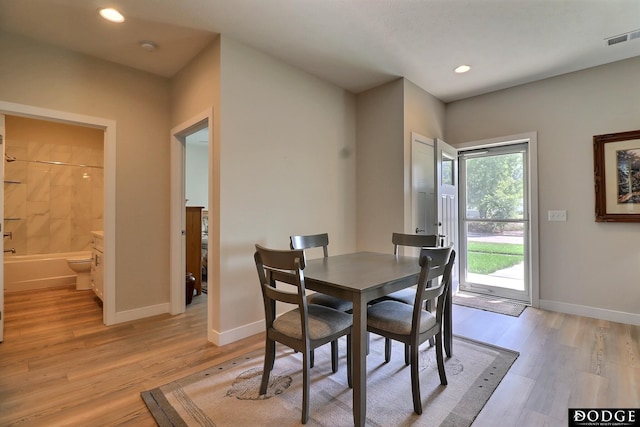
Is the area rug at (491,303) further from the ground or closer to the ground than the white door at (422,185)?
closer to the ground

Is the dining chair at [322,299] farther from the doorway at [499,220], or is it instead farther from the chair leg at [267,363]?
the doorway at [499,220]

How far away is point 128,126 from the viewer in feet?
10.2

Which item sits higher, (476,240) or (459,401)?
(476,240)

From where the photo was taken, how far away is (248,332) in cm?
269

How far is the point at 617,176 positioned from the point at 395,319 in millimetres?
3019

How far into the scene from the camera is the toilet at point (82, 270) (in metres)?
4.03

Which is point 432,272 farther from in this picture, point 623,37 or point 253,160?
point 623,37

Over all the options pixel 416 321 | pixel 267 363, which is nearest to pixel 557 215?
pixel 416 321

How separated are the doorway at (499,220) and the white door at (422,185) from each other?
2.30ft

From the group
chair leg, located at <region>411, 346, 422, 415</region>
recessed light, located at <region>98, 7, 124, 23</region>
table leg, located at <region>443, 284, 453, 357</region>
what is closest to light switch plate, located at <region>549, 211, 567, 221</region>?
→ table leg, located at <region>443, 284, 453, 357</region>

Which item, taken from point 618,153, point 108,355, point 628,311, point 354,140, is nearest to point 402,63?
point 354,140

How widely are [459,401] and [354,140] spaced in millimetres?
2945

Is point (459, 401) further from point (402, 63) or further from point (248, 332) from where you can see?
point (402, 63)

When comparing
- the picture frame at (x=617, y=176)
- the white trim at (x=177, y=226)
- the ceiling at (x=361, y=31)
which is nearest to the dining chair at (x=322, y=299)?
the white trim at (x=177, y=226)
